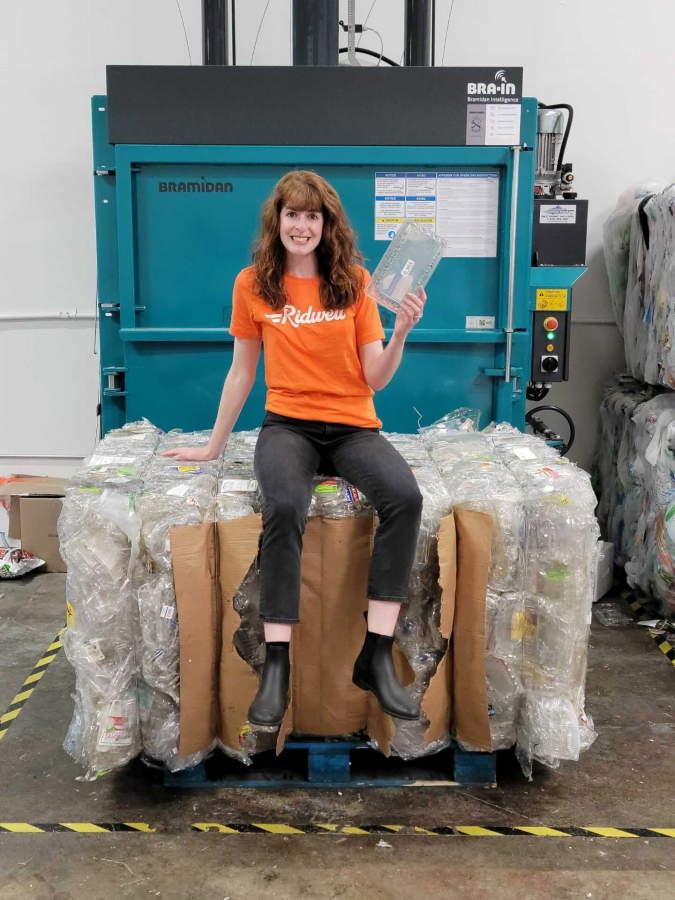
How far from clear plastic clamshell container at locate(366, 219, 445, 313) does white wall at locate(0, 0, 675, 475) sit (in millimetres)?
2886

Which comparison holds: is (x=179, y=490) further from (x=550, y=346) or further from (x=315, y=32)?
(x=315, y=32)

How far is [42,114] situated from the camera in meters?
5.02

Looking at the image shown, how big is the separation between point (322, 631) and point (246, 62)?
387 cm

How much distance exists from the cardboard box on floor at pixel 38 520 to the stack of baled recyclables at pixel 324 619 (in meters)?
2.38

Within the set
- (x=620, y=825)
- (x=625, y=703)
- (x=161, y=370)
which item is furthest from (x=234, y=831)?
(x=161, y=370)

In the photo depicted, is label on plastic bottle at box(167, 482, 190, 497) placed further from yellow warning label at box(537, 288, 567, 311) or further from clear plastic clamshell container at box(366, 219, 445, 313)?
yellow warning label at box(537, 288, 567, 311)

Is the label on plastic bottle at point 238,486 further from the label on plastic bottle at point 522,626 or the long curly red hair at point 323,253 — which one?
the label on plastic bottle at point 522,626

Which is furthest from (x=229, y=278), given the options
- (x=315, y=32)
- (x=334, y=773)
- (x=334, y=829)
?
(x=334, y=829)

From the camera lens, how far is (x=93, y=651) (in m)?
2.57

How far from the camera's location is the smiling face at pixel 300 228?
263 cm

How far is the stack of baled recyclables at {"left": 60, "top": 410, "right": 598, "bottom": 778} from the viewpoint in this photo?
2.54 meters

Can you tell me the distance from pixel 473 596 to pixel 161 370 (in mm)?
1867

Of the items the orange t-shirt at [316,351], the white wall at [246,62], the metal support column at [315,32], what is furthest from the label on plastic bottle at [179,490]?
the white wall at [246,62]

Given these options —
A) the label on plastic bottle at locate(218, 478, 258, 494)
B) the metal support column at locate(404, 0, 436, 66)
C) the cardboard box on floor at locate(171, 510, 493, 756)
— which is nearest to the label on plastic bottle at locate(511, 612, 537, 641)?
the cardboard box on floor at locate(171, 510, 493, 756)
